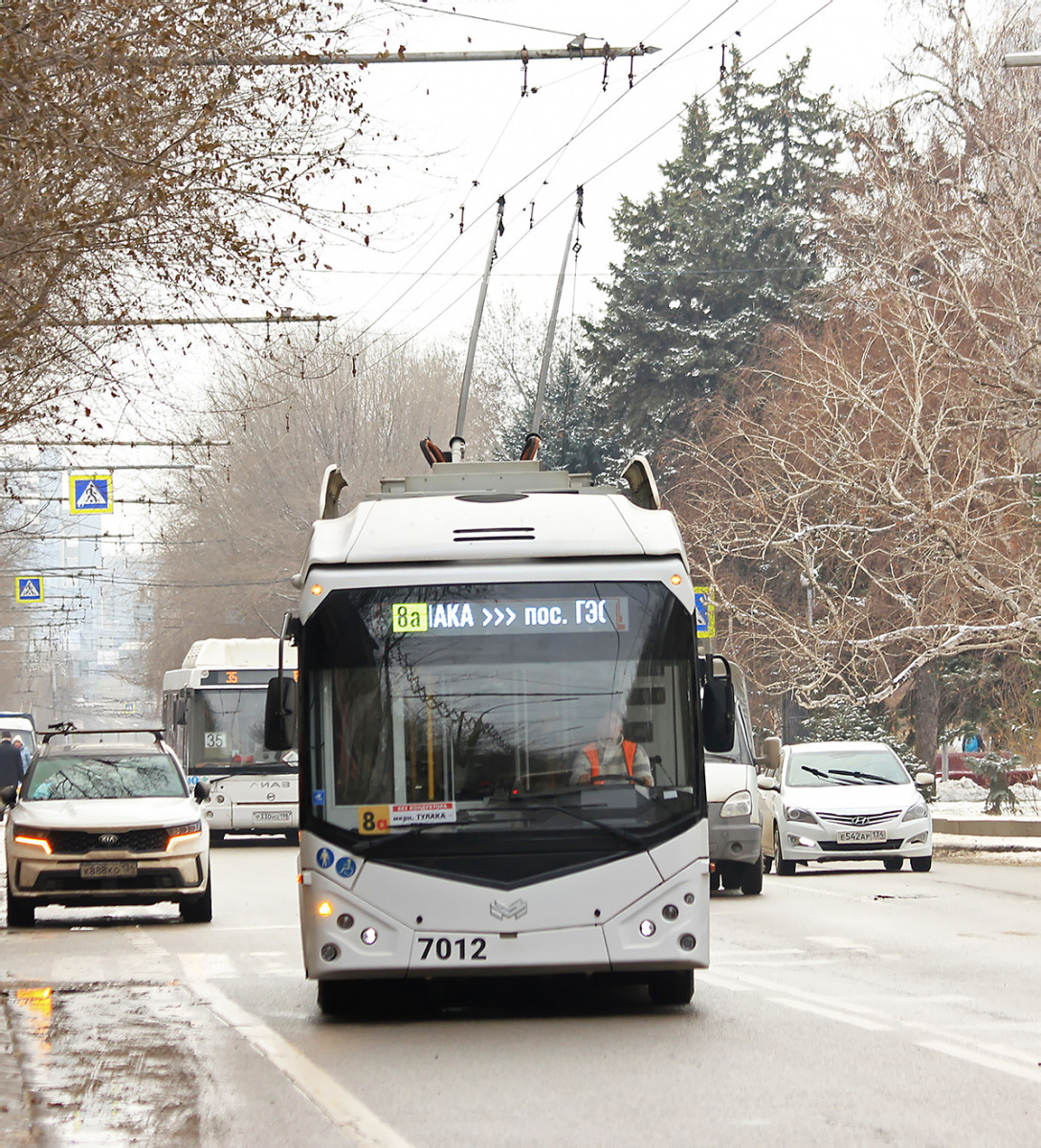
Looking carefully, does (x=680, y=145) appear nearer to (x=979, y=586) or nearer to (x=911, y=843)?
(x=979, y=586)

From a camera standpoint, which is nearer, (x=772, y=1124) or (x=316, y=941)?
(x=772, y=1124)

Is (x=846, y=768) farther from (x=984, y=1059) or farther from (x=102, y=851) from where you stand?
(x=984, y=1059)

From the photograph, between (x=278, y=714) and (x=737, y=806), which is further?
(x=737, y=806)

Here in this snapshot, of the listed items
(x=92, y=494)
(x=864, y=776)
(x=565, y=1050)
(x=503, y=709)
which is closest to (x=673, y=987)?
(x=565, y=1050)

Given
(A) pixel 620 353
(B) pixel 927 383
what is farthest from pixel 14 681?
(B) pixel 927 383

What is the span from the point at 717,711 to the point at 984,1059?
2942 mm

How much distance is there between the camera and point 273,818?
32062 millimetres

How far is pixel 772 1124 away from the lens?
→ 7.37 metres

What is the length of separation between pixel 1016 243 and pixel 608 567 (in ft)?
53.3

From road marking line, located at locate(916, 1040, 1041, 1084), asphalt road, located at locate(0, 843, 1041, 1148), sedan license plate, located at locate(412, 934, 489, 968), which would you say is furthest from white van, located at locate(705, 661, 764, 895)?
road marking line, located at locate(916, 1040, 1041, 1084)

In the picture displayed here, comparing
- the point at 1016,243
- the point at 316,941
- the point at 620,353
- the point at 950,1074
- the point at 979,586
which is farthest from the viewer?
the point at 620,353

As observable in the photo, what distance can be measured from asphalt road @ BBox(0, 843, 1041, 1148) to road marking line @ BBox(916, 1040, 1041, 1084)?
0.03m

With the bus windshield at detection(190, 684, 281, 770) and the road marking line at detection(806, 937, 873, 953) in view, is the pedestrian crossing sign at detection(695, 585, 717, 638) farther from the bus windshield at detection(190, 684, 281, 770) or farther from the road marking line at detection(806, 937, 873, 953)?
the road marking line at detection(806, 937, 873, 953)

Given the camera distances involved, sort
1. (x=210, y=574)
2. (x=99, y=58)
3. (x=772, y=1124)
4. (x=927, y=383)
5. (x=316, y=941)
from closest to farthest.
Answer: (x=772, y=1124), (x=316, y=941), (x=99, y=58), (x=927, y=383), (x=210, y=574)
